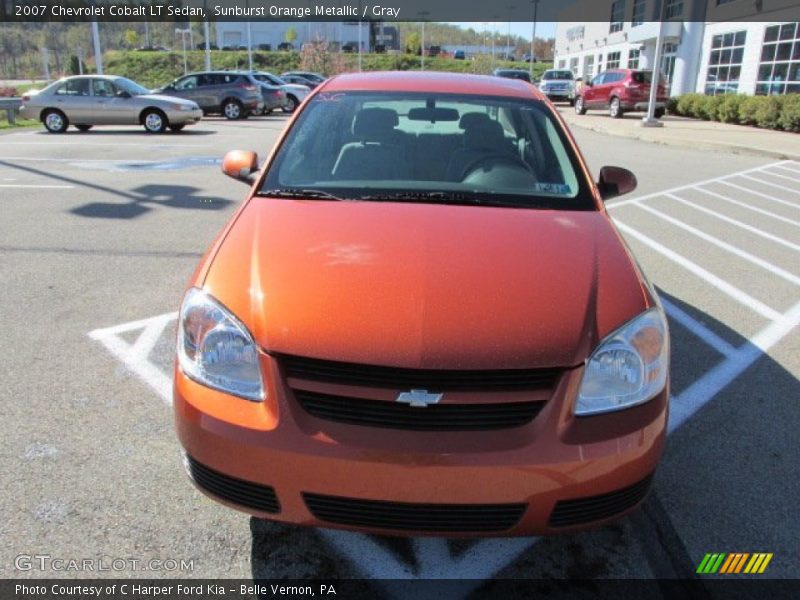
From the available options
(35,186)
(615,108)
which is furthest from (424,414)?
(615,108)

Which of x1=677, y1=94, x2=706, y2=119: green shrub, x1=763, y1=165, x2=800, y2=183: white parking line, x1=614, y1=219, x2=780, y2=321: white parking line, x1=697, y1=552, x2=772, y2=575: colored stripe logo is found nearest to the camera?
x1=697, y1=552, x2=772, y2=575: colored stripe logo

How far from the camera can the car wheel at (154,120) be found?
1753 centimetres

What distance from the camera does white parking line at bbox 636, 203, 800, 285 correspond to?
5.93m

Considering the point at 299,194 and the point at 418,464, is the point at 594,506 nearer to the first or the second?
the point at 418,464

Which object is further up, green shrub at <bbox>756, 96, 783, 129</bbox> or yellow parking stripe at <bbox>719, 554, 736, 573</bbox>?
green shrub at <bbox>756, 96, 783, 129</bbox>

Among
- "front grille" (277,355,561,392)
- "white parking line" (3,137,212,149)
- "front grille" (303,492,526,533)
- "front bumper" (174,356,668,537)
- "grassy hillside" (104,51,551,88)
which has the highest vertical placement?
"grassy hillside" (104,51,551,88)

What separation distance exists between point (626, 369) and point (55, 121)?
62.6ft

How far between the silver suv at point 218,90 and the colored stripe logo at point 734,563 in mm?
22979

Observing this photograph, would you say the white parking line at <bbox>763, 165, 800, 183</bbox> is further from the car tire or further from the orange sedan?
the car tire

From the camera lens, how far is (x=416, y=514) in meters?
2.03

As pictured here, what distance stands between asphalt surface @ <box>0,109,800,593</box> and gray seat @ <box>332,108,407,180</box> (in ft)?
5.07

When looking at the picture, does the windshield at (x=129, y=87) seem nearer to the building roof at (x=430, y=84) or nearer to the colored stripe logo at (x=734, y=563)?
the building roof at (x=430, y=84)

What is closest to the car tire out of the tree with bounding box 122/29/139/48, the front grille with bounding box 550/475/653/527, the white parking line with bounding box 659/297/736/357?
the white parking line with bounding box 659/297/736/357

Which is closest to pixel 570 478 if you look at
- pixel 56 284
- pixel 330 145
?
pixel 330 145
